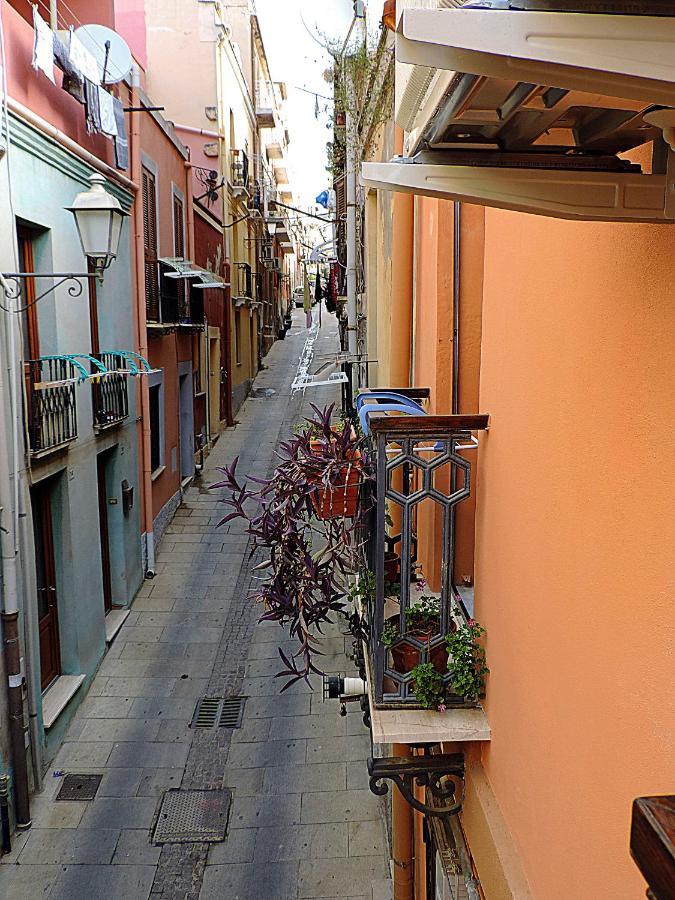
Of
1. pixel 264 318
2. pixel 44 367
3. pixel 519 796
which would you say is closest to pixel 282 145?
pixel 264 318

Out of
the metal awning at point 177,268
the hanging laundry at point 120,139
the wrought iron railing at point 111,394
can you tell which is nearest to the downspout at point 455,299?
the wrought iron railing at point 111,394

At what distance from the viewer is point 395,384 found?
25.0 ft

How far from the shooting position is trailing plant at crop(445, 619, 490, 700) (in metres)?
4.07

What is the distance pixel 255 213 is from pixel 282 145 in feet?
45.3

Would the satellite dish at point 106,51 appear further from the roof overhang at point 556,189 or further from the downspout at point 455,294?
the roof overhang at point 556,189

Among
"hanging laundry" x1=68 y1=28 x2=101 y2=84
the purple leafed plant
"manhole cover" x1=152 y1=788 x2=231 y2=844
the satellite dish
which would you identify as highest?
the satellite dish

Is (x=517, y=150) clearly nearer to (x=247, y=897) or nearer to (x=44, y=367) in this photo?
(x=247, y=897)

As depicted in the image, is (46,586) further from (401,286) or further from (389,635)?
(389,635)

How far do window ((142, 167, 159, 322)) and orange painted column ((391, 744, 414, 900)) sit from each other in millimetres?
9208

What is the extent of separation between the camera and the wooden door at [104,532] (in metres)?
11.3

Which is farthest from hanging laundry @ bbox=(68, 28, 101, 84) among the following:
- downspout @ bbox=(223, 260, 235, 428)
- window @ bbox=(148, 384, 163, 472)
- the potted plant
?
downspout @ bbox=(223, 260, 235, 428)

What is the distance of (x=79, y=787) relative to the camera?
8172mm

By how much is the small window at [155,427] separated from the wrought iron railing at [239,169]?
11177mm

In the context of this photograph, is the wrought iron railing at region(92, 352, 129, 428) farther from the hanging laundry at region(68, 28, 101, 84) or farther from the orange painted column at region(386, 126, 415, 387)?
the orange painted column at region(386, 126, 415, 387)
